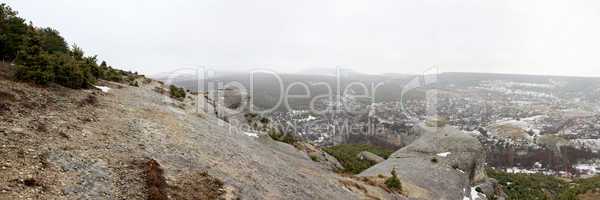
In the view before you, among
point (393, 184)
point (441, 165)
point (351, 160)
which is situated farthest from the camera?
point (351, 160)

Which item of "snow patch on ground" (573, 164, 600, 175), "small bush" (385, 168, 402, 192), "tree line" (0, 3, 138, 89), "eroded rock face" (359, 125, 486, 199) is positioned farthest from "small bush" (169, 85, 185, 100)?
"snow patch on ground" (573, 164, 600, 175)

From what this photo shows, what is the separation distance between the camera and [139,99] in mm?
32469

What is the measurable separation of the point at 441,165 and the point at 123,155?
42.9 metres

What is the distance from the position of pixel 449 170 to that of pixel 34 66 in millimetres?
45638

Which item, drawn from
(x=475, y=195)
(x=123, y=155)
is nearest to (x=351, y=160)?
(x=475, y=195)

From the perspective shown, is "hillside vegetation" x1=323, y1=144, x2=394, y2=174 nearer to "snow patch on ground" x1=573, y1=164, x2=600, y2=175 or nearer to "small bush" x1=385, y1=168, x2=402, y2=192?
"small bush" x1=385, y1=168, x2=402, y2=192

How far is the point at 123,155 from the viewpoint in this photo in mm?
19375

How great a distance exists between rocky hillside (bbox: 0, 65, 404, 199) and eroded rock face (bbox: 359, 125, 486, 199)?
13.2m

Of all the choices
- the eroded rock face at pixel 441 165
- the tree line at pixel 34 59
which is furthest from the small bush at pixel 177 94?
the eroded rock face at pixel 441 165

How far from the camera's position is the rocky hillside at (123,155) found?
15.8 meters

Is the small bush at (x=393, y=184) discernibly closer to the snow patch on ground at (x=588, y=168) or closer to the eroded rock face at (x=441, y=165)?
the eroded rock face at (x=441, y=165)

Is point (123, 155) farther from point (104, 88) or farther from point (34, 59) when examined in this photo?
point (104, 88)

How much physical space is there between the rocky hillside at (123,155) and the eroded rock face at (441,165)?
13213 millimetres

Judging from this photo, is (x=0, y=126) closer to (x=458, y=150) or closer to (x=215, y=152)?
(x=215, y=152)
